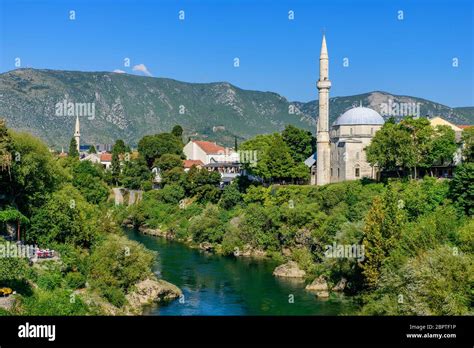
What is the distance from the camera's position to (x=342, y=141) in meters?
53.3

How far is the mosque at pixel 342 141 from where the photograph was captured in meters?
52.2

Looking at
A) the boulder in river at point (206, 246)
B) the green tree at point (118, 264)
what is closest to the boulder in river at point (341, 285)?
the green tree at point (118, 264)

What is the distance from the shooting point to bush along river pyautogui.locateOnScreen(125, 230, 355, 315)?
28219 mm

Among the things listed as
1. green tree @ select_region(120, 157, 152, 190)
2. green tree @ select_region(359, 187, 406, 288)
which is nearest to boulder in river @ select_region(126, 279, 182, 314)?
green tree @ select_region(359, 187, 406, 288)

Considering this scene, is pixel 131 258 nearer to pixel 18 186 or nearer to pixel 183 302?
pixel 183 302

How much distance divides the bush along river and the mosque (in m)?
14.0

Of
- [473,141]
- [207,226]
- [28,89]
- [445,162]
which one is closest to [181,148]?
[207,226]

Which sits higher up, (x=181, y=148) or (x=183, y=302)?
(x=181, y=148)

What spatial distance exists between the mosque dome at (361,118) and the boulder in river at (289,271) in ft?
64.4

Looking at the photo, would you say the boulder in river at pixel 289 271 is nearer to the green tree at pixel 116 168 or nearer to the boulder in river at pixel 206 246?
the boulder in river at pixel 206 246

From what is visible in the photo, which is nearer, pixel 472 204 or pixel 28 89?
pixel 472 204

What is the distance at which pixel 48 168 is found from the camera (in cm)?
3394

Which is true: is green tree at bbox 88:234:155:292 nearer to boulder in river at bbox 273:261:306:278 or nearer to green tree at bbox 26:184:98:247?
green tree at bbox 26:184:98:247
